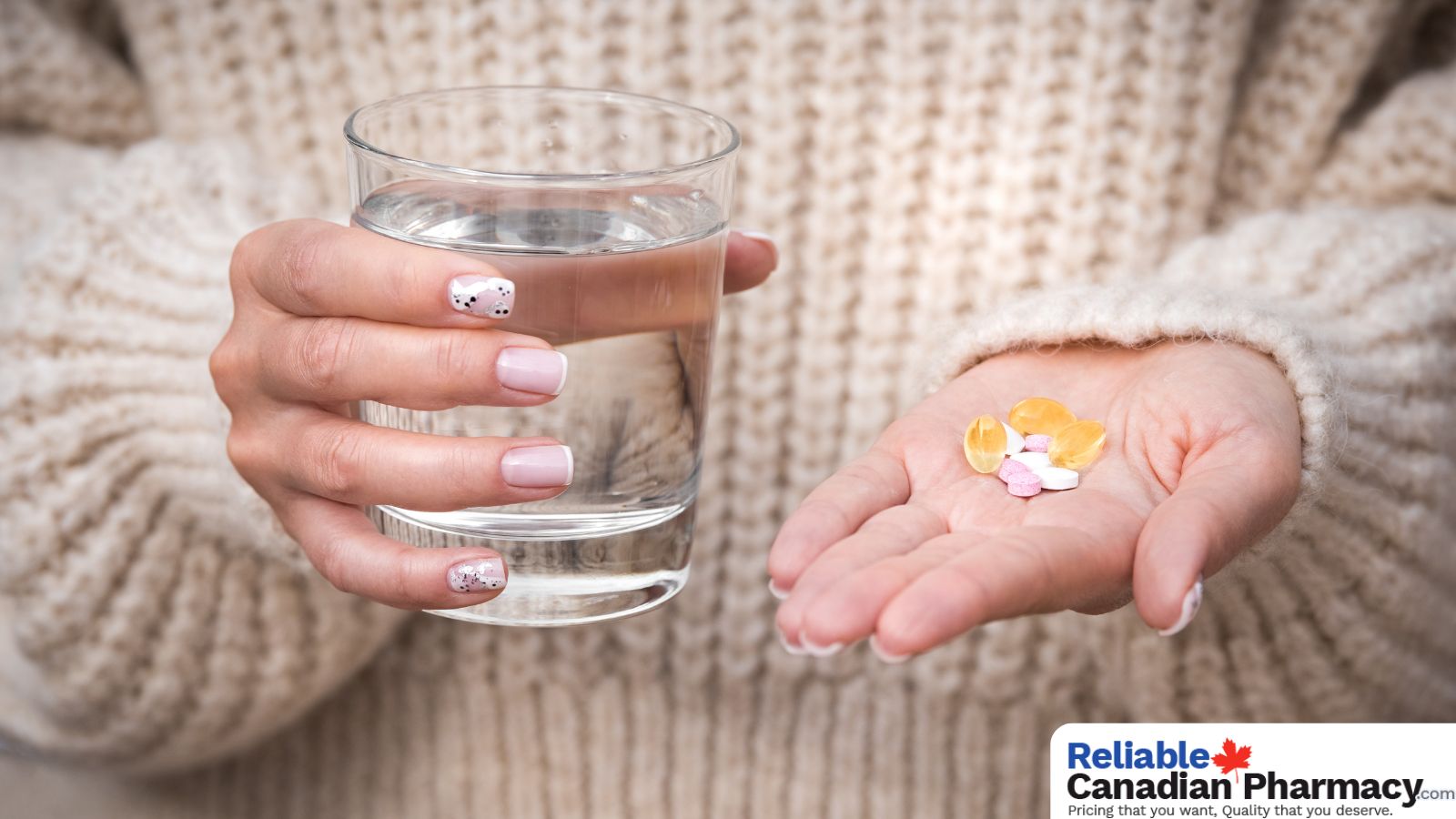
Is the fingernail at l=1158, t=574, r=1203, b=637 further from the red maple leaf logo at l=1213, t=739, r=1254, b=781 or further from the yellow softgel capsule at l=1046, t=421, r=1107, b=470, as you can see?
the red maple leaf logo at l=1213, t=739, r=1254, b=781

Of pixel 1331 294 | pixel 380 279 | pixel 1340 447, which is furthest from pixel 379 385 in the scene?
pixel 1331 294

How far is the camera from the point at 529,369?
504 millimetres

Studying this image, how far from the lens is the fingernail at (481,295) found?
0.50m

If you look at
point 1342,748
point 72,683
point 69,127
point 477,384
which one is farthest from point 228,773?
point 1342,748

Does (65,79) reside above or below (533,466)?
above

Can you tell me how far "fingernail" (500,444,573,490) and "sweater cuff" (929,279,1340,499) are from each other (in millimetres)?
263

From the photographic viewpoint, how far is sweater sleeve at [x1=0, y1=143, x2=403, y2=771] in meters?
0.83

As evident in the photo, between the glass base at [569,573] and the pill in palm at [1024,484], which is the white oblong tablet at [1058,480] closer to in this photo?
the pill in palm at [1024,484]

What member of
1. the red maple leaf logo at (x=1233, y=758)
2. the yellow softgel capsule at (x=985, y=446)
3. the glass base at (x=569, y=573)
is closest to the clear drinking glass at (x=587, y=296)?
the glass base at (x=569, y=573)

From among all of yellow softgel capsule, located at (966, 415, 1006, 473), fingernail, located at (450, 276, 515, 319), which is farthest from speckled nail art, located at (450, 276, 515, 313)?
yellow softgel capsule, located at (966, 415, 1006, 473)

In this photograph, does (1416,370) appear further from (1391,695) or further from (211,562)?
(211,562)

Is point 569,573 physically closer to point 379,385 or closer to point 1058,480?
point 379,385

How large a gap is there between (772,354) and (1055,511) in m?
0.41

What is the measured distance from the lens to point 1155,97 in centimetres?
86
